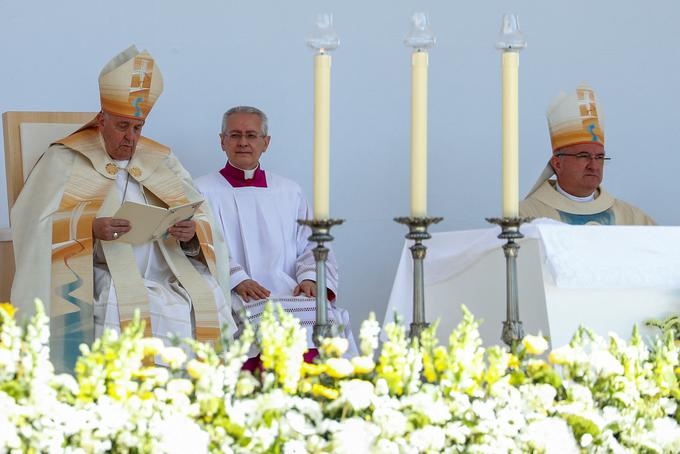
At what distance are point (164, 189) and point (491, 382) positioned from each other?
313cm

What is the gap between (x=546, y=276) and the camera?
3713 mm

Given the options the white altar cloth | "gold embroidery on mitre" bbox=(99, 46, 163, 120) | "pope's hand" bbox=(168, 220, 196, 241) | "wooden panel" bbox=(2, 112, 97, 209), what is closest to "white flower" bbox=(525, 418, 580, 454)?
the white altar cloth

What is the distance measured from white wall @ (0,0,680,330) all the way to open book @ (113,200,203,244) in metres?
1.48

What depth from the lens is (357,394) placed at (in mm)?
2105

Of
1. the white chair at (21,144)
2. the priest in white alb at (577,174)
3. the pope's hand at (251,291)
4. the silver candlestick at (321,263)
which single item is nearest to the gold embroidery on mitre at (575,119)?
the priest in white alb at (577,174)

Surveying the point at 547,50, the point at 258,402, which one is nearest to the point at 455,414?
the point at 258,402

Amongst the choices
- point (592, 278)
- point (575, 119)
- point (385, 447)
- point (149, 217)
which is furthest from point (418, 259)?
point (575, 119)

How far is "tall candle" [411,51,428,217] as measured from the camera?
2.65 m

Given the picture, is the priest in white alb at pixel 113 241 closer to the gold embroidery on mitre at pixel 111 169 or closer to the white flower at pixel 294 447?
the gold embroidery on mitre at pixel 111 169

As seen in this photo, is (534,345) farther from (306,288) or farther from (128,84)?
(306,288)

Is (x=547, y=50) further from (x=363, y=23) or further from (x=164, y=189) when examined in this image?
(x=164, y=189)

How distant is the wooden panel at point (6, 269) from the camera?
16.6ft

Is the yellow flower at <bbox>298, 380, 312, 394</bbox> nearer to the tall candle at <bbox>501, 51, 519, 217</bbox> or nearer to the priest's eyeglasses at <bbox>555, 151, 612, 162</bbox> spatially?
the tall candle at <bbox>501, 51, 519, 217</bbox>

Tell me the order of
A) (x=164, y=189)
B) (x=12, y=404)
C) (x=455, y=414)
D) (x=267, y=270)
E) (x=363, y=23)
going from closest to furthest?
(x=12, y=404) → (x=455, y=414) → (x=164, y=189) → (x=267, y=270) → (x=363, y=23)
